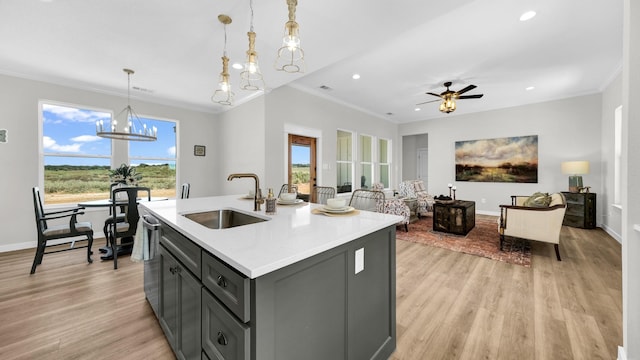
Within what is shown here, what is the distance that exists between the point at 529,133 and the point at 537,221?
13.2 feet

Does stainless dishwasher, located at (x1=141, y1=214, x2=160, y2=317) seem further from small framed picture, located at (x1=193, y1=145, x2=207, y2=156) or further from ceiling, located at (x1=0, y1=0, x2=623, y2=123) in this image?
small framed picture, located at (x1=193, y1=145, x2=207, y2=156)

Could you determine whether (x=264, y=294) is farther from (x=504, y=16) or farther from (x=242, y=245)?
(x=504, y=16)

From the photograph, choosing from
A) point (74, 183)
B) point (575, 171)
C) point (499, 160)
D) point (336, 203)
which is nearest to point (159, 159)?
point (74, 183)

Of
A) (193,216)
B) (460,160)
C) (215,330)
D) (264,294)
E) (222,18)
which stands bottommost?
(215,330)

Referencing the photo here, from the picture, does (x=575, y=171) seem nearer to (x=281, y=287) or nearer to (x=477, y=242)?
(x=477, y=242)

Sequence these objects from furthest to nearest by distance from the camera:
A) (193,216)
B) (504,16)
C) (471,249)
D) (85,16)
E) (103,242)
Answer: (103,242), (471,249), (504,16), (85,16), (193,216)

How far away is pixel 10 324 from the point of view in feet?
6.31

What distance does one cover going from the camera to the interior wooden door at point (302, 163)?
16.6ft

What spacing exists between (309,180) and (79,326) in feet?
13.3

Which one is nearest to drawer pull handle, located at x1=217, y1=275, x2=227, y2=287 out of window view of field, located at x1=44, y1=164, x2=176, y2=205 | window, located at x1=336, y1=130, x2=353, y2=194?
window view of field, located at x1=44, y1=164, x2=176, y2=205

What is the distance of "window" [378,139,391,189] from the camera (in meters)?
7.62

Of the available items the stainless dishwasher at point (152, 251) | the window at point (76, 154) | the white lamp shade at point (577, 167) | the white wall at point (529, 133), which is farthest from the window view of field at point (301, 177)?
the white lamp shade at point (577, 167)

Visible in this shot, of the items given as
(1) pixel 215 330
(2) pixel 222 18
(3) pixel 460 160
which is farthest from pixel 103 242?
(3) pixel 460 160

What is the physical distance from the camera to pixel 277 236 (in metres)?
1.17
